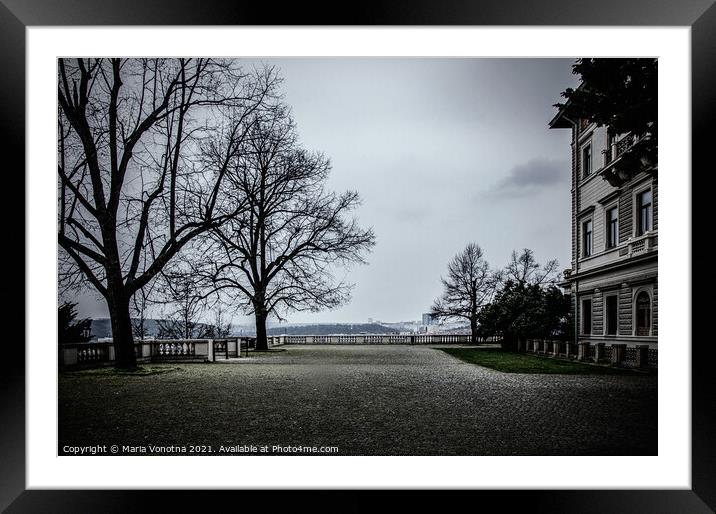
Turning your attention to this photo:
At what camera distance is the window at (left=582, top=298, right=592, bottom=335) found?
455 inches

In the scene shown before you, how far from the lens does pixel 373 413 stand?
18.2ft

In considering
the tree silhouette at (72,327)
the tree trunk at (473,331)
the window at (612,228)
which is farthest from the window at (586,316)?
the tree silhouette at (72,327)

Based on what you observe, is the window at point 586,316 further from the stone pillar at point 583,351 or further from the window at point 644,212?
the window at point 644,212

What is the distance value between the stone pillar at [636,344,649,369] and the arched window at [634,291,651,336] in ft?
2.12

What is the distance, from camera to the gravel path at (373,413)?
4.72 metres

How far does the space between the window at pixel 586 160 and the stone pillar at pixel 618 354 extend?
165 inches

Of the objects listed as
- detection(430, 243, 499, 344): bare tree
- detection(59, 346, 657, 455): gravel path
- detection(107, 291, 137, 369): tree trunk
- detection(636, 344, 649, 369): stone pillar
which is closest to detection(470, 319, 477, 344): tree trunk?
detection(430, 243, 499, 344): bare tree

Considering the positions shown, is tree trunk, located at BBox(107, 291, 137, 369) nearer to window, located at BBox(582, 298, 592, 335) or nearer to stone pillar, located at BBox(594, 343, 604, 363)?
stone pillar, located at BBox(594, 343, 604, 363)

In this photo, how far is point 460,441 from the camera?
465cm

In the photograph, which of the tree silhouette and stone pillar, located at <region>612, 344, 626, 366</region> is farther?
stone pillar, located at <region>612, 344, 626, 366</region>

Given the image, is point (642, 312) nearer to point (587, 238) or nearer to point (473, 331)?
point (587, 238)
